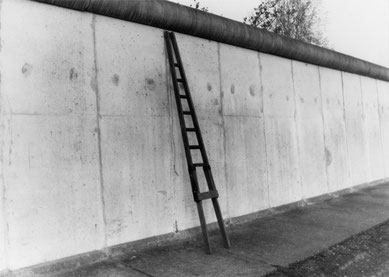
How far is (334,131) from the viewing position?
29.3 feet

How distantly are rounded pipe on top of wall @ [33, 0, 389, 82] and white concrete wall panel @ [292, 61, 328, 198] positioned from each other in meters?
0.35

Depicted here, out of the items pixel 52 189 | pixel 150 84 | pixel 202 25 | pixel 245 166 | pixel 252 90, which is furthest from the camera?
pixel 252 90

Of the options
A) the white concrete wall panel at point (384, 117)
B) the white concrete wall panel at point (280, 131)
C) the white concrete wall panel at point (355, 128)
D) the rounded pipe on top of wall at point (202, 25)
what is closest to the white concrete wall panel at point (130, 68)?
the rounded pipe on top of wall at point (202, 25)

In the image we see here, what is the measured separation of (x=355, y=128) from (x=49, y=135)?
824 cm

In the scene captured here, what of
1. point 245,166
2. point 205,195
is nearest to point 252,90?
point 245,166

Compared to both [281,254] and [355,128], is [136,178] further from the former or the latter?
[355,128]

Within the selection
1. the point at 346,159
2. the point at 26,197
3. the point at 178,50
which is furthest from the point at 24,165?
the point at 346,159

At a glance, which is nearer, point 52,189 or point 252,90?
point 52,189

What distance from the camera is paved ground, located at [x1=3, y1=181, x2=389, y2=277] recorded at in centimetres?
405

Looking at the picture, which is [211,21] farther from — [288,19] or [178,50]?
[288,19]

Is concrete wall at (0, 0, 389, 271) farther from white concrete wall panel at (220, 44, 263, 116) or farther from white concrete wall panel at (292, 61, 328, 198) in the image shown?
white concrete wall panel at (292, 61, 328, 198)

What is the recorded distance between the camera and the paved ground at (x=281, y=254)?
405cm

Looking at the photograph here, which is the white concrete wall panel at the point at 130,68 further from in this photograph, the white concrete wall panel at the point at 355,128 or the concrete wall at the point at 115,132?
the white concrete wall panel at the point at 355,128

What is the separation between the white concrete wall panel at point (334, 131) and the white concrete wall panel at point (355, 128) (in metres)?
0.28
